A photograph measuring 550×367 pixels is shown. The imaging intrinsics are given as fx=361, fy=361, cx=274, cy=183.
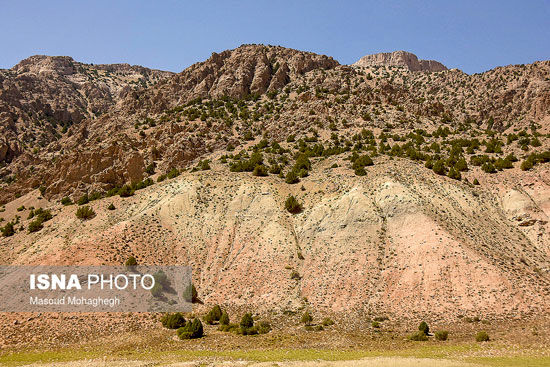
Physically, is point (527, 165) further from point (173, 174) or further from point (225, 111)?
point (225, 111)

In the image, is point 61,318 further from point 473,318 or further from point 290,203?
point 473,318

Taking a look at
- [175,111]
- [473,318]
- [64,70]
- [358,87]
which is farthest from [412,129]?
[64,70]

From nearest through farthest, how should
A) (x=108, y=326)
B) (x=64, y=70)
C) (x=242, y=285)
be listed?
(x=108, y=326)
(x=242, y=285)
(x=64, y=70)

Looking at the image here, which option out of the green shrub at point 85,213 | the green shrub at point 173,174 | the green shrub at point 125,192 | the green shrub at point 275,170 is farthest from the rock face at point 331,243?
the green shrub at point 173,174

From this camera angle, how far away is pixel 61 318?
3284cm

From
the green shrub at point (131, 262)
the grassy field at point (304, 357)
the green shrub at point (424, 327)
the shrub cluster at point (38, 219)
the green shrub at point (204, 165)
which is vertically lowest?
the grassy field at point (304, 357)

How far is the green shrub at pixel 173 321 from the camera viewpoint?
109 ft

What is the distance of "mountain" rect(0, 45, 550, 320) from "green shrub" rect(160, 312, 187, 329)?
3.23 meters

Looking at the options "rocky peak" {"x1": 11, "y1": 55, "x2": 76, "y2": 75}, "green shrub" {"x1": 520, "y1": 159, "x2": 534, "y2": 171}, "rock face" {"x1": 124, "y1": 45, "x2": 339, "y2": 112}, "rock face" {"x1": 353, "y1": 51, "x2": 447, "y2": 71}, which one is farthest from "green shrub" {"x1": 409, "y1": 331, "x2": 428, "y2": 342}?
"rock face" {"x1": 353, "y1": 51, "x2": 447, "y2": 71}

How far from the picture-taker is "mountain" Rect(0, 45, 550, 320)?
35.7 m

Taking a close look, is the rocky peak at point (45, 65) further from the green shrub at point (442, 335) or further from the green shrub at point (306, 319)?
the green shrub at point (442, 335)

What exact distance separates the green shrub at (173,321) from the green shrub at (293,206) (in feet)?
65.4

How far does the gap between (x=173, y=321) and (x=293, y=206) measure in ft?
69.1

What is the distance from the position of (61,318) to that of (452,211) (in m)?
42.4
